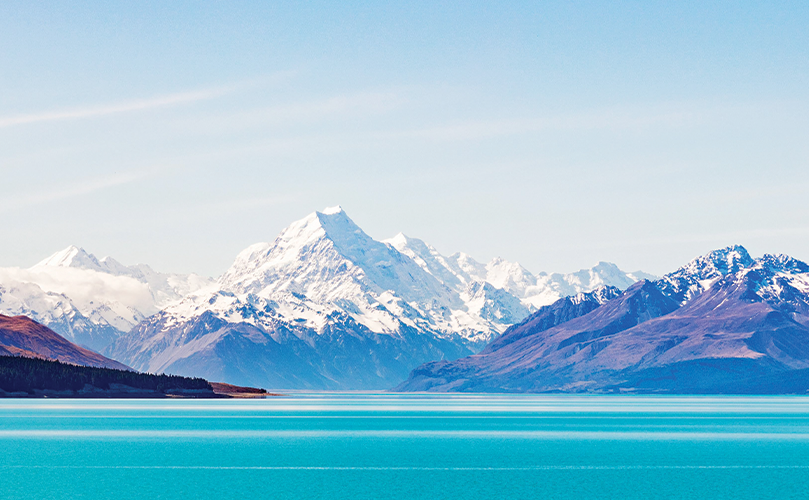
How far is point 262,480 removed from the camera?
105 metres

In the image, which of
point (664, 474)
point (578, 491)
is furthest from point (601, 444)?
point (578, 491)

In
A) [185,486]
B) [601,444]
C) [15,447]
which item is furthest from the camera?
[601,444]

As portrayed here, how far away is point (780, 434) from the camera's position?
606 ft

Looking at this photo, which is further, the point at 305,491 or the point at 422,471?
the point at 422,471

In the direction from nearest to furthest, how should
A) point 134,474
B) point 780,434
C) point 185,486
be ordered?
point 185,486, point 134,474, point 780,434

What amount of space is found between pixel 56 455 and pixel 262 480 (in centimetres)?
3630

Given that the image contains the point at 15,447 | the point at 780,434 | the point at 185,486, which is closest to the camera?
the point at 185,486

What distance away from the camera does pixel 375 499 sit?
3656 inches

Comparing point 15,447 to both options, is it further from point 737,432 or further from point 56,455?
point 737,432

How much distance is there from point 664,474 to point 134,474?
178ft

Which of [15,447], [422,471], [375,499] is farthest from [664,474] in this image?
[15,447]

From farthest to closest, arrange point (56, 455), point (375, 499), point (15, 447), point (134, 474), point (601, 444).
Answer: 1. point (601, 444)
2. point (15, 447)
3. point (56, 455)
4. point (134, 474)
5. point (375, 499)

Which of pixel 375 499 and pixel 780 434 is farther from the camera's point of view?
pixel 780 434

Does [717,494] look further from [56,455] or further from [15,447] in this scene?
[15,447]
